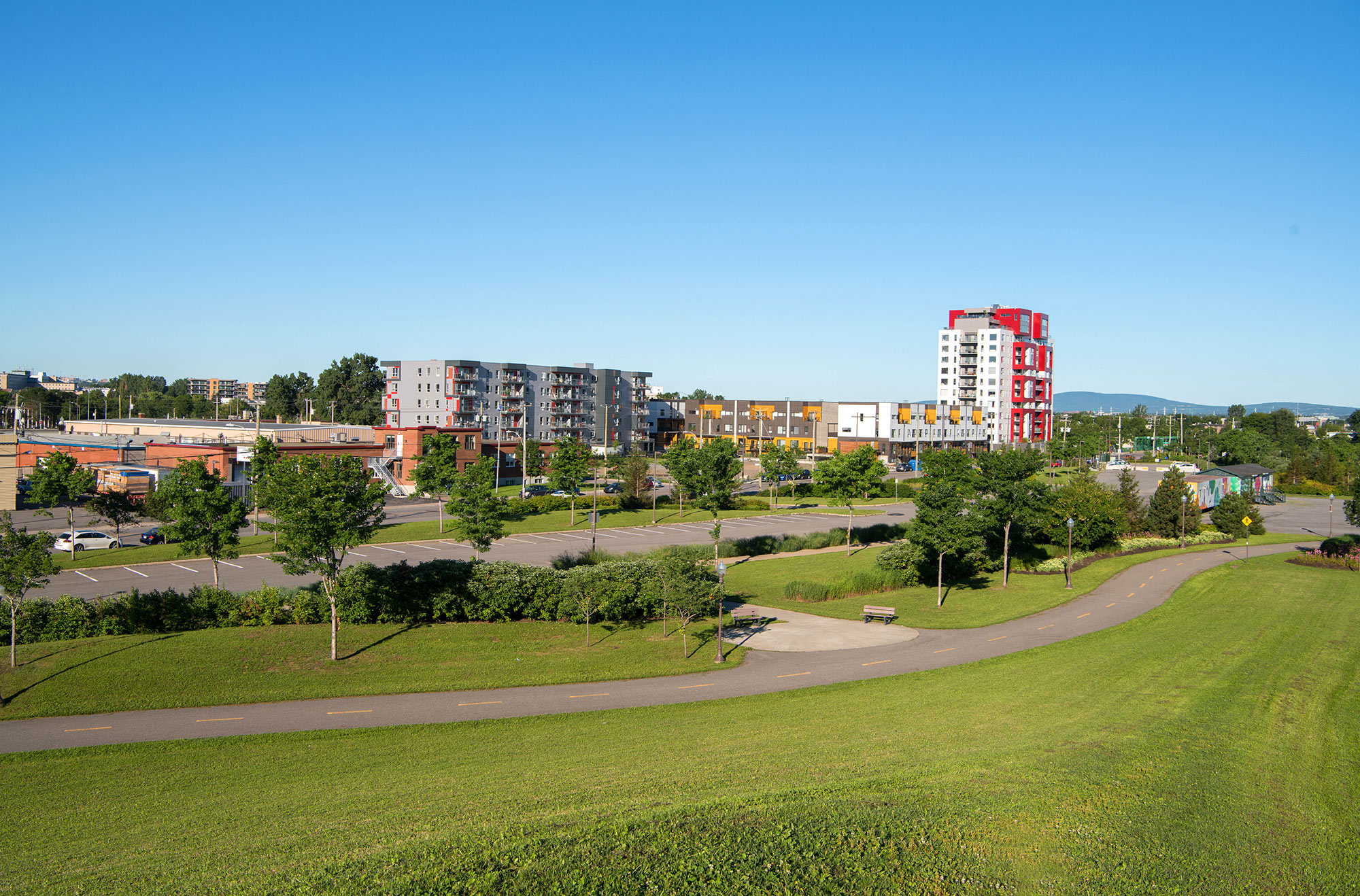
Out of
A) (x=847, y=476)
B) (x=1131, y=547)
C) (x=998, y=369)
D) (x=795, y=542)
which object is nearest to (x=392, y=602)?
(x=795, y=542)

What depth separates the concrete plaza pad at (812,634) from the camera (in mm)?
27953

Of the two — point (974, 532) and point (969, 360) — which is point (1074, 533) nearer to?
point (974, 532)

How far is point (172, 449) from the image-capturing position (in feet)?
234

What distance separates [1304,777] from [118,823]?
19876 mm

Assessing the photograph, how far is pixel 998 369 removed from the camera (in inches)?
5556

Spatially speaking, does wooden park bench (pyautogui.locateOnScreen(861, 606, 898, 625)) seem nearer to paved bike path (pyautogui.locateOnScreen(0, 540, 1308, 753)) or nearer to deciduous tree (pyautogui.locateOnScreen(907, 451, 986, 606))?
paved bike path (pyautogui.locateOnScreen(0, 540, 1308, 753))

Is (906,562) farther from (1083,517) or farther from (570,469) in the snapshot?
(570,469)

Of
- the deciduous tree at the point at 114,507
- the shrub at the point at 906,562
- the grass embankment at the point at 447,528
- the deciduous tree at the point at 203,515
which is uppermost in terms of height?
the deciduous tree at the point at 203,515

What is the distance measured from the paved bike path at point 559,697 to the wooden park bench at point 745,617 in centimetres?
368

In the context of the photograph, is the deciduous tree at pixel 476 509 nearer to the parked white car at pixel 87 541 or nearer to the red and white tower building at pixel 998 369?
the parked white car at pixel 87 541

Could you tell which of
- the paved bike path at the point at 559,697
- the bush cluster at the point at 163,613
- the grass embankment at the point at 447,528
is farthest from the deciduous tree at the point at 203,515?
the paved bike path at the point at 559,697

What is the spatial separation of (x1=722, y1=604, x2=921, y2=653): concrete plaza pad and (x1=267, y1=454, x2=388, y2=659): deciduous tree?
12433 millimetres

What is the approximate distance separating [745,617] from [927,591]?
11.5 metres

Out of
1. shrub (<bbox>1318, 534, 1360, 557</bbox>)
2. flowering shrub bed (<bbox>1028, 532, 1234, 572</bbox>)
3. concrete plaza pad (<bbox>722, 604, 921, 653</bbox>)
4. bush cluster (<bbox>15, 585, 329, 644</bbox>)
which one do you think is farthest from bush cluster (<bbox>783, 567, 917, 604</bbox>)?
shrub (<bbox>1318, 534, 1360, 557</bbox>)
